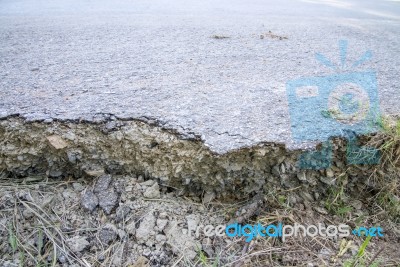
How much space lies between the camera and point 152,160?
57.5 inches

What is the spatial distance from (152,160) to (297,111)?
32.8 inches

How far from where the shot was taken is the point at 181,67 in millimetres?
2230

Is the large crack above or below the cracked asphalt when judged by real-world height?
below

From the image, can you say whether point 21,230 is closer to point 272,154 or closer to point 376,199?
point 272,154

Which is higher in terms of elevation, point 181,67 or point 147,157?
point 181,67

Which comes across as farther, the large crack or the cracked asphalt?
the cracked asphalt

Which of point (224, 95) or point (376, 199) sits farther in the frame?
point (224, 95)

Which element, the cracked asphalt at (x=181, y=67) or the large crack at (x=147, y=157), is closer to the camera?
the large crack at (x=147, y=157)

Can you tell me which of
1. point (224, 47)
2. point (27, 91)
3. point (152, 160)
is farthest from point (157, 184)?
point (224, 47)

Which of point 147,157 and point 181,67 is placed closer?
point 147,157

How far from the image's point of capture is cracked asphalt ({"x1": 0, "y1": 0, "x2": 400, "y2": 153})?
5.10ft

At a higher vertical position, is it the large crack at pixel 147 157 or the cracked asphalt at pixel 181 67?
the cracked asphalt at pixel 181 67

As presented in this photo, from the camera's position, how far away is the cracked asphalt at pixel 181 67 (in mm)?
1554

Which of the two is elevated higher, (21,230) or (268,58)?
(268,58)
